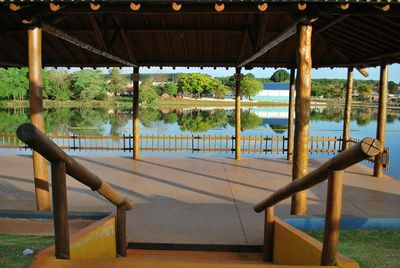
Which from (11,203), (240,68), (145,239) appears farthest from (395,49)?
(11,203)

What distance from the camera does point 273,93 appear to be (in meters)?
103

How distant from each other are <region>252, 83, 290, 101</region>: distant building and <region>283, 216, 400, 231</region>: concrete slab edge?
9474 centimetres

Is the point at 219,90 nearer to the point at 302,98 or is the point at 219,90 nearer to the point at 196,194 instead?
the point at 196,194

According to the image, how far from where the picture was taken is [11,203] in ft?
23.1

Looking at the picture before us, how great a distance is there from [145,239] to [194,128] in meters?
30.7

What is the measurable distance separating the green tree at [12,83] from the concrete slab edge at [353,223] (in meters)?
55.9

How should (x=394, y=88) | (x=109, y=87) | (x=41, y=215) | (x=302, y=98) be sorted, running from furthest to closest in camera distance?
(x=394, y=88) < (x=109, y=87) < (x=41, y=215) < (x=302, y=98)

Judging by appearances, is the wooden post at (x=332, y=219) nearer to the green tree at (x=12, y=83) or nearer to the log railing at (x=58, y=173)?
the log railing at (x=58, y=173)

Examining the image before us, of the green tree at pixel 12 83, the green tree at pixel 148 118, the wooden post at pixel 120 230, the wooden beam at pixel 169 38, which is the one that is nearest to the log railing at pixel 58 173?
the wooden post at pixel 120 230

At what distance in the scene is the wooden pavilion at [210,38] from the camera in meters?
5.52

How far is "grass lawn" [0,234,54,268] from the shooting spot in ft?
13.1

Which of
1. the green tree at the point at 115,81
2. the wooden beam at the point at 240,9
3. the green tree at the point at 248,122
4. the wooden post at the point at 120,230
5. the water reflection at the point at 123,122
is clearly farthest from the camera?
the green tree at the point at 115,81

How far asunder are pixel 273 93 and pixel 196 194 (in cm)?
9828

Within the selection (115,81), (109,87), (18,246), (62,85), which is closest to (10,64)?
(18,246)
